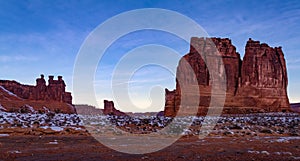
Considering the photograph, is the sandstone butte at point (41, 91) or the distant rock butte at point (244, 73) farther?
the sandstone butte at point (41, 91)

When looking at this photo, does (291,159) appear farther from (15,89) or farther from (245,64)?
(15,89)

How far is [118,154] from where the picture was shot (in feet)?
37.4

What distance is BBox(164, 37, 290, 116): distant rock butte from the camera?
78.8 metres

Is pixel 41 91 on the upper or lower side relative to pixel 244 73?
lower

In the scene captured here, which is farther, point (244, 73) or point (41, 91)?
point (41, 91)

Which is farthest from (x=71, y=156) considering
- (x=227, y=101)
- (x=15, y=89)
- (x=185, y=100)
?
(x=15, y=89)

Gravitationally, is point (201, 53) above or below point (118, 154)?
above

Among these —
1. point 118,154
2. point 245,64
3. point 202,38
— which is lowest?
point 118,154

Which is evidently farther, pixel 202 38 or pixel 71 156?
pixel 202 38

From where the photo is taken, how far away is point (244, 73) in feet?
277

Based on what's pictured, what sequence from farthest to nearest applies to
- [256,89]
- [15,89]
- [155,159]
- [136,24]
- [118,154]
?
1. [15,89]
2. [256,89]
3. [136,24]
4. [118,154]
5. [155,159]

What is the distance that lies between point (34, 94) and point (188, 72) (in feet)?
217

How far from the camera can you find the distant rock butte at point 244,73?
78.8 metres

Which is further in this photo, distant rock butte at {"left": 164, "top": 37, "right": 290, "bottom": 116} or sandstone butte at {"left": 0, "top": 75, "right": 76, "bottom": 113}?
sandstone butte at {"left": 0, "top": 75, "right": 76, "bottom": 113}
